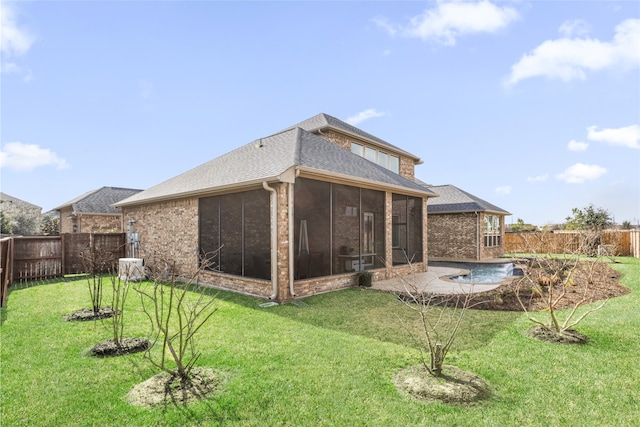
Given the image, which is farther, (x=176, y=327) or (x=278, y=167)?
(x=278, y=167)

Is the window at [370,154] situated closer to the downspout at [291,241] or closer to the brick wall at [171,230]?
the brick wall at [171,230]

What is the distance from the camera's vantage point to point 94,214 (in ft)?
73.8

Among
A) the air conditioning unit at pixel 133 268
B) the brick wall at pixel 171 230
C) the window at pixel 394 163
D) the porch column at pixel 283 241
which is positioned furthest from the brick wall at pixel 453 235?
the air conditioning unit at pixel 133 268

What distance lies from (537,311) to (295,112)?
53.6 feet

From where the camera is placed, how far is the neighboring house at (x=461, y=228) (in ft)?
63.2

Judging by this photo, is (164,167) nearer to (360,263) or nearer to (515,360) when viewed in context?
(360,263)

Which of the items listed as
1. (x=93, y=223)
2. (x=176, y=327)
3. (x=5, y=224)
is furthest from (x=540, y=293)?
(x=5, y=224)

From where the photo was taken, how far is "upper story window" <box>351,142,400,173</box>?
16.4 metres

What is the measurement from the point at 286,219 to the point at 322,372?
4.46m

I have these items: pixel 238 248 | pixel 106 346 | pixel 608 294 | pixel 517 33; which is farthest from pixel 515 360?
pixel 517 33

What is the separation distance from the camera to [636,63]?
31.4ft

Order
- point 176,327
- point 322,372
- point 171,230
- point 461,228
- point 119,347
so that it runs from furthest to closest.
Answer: point 461,228, point 171,230, point 176,327, point 119,347, point 322,372

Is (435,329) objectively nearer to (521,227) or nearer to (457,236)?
(457,236)

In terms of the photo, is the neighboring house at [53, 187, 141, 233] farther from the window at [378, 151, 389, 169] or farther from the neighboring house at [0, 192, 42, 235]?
the window at [378, 151, 389, 169]
